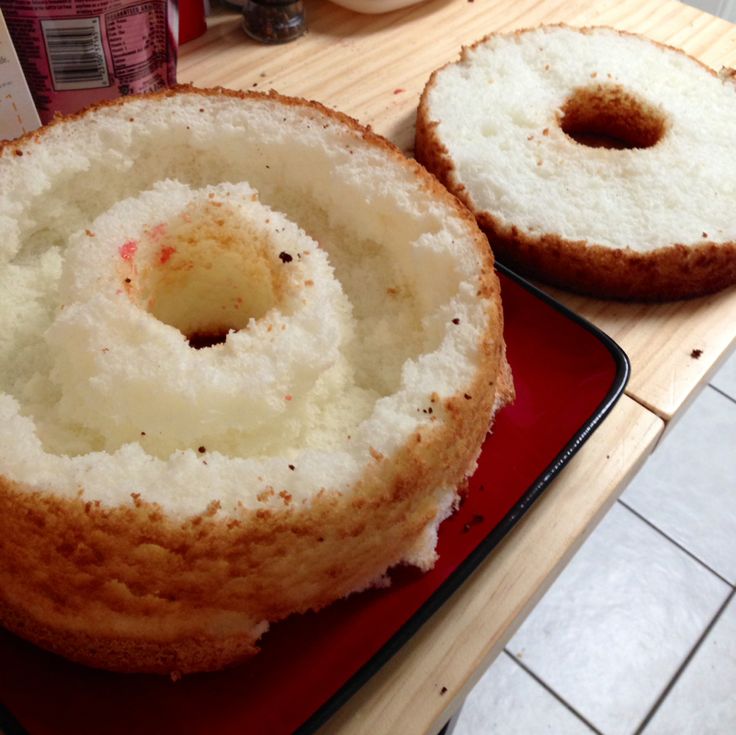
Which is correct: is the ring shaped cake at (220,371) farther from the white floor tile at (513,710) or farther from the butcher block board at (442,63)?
the white floor tile at (513,710)

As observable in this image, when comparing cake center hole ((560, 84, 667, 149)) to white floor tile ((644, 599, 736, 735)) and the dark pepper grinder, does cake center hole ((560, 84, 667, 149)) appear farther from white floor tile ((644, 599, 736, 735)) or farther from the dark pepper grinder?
white floor tile ((644, 599, 736, 735))

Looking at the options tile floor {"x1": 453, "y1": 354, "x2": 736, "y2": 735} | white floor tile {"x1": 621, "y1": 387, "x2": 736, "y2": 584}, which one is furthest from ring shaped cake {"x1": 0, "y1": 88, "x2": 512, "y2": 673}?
white floor tile {"x1": 621, "y1": 387, "x2": 736, "y2": 584}

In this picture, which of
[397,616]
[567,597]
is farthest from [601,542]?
[397,616]

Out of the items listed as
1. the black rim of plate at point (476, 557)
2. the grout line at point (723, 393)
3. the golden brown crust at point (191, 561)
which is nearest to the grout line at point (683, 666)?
the grout line at point (723, 393)

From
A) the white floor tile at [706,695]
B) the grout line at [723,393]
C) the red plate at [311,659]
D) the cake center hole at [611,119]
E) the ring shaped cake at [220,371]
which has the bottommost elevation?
the white floor tile at [706,695]

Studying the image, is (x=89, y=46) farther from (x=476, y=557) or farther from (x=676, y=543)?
(x=676, y=543)

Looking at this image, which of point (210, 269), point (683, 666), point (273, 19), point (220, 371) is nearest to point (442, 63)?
point (273, 19)
